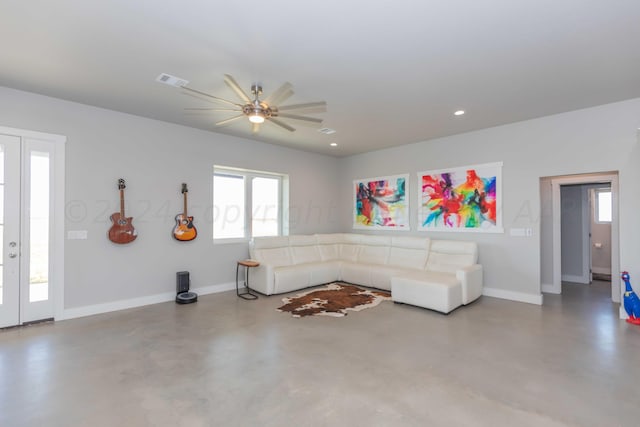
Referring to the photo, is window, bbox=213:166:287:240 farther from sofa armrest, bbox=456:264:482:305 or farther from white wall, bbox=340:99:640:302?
sofa armrest, bbox=456:264:482:305

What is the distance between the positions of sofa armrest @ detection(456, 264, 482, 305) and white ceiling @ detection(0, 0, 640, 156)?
2270 mm

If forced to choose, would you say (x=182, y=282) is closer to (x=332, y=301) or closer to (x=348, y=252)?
(x=332, y=301)

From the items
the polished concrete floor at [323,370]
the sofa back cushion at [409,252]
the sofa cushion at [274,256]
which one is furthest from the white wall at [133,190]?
the sofa back cushion at [409,252]

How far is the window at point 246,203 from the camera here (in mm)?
5578

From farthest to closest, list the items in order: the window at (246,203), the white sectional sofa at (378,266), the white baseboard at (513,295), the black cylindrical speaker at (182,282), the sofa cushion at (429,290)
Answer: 1. the window at (246,203)
2. the black cylindrical speaker at (182,282)
3. the white baseboard at (513,295)
4. the white sectional sofa at (378,266)
5. the sofa cushion at (429,290)

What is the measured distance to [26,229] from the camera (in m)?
3.70

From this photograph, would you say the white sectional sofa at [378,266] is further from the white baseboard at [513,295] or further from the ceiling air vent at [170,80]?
the ceiling air vent at [170,80]

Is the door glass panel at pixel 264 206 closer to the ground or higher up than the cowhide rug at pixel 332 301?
higher up

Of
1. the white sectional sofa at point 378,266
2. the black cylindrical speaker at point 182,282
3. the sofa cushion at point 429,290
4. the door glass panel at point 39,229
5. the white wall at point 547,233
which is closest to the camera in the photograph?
the door glass panel at point 39,229

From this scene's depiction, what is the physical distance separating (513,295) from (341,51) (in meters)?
4.44

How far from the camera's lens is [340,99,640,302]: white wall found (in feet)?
13.0

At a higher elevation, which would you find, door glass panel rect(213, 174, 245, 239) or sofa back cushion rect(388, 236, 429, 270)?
door glass panel rect(213, 174, 245, 239)

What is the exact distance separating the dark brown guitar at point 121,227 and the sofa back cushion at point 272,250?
1.90 metres

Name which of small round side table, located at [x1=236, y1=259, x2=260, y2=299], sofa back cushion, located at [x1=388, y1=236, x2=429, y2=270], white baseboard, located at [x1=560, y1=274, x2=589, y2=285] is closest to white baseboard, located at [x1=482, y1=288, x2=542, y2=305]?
sofa back cushion, located at [x1=388, y1=236, x2=429, y2=270]
